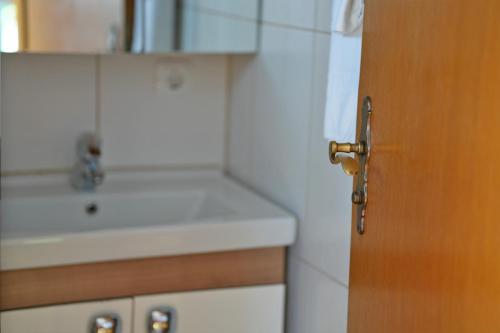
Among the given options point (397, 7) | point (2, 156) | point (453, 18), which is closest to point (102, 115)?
point (2, 156)

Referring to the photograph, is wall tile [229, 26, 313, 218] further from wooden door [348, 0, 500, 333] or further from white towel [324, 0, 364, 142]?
wooden door [348, 0, 500, 333]

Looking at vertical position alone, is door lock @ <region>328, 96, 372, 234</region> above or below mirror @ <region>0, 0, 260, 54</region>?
below

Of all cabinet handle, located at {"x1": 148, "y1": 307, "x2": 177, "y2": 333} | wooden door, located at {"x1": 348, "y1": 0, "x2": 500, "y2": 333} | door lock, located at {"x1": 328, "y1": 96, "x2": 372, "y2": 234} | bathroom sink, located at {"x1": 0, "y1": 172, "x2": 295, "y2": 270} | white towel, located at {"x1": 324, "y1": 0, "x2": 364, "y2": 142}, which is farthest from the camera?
cabinet handle, located at {"x1": 148, "y1": 307, "x2": 177, "y2": 333}

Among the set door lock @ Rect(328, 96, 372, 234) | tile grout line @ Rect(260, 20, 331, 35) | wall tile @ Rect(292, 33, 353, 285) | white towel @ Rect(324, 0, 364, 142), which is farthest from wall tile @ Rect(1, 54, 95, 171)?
door lock @ Rect(328, 96, 372, 234)

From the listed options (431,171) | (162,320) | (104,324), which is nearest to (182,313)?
(162,320)

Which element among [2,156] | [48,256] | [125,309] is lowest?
[125,309]

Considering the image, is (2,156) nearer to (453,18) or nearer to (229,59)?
(229,59)

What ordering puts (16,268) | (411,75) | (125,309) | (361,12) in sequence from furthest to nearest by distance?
(125,309)
(16,268)
(361,12)
(411,75)

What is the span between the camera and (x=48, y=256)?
1.60m

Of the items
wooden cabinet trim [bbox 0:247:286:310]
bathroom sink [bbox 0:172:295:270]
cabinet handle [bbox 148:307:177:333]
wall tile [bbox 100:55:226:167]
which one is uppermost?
wall tile [bbox 100:55:226:167]

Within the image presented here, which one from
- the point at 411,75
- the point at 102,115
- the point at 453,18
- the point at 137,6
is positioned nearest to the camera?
the point at 453,18

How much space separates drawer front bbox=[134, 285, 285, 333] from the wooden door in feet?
1.65

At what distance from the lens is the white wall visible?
1.66 m

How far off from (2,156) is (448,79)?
126cm
